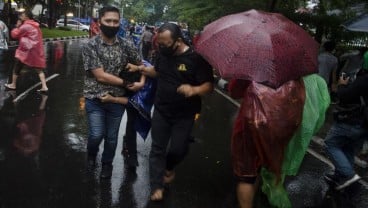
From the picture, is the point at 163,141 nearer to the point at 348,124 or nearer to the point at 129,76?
the point at 129,76

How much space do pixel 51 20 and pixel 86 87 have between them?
44.9m

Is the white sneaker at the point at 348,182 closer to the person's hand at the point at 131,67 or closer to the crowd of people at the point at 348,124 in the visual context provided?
the crowd of people at the point at 348,124

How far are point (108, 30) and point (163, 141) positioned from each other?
119 centimetres

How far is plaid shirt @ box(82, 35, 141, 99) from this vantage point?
4.96 metres

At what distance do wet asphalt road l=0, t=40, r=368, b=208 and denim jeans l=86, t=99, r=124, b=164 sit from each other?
35 cm

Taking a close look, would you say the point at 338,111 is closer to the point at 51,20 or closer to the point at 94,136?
the point at 94,136

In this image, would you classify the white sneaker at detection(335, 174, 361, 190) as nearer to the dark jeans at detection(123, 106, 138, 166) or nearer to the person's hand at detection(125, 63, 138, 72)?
the dark jeans at detection(123, 106, 138, 166)

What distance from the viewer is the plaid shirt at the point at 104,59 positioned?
4.96 m

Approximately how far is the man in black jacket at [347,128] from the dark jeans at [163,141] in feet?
5.18

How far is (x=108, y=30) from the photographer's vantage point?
16.2ft

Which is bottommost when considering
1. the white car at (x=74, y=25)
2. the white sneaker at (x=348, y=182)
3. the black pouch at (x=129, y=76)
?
the white car at (x=74, y=25)

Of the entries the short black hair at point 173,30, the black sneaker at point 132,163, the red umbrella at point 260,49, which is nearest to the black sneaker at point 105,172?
the black sneaker at point 132,163

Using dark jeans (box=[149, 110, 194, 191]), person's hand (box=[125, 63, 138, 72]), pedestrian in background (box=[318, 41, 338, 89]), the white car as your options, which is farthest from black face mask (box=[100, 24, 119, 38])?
the white car

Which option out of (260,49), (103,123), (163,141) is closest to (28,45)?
(103,123)
